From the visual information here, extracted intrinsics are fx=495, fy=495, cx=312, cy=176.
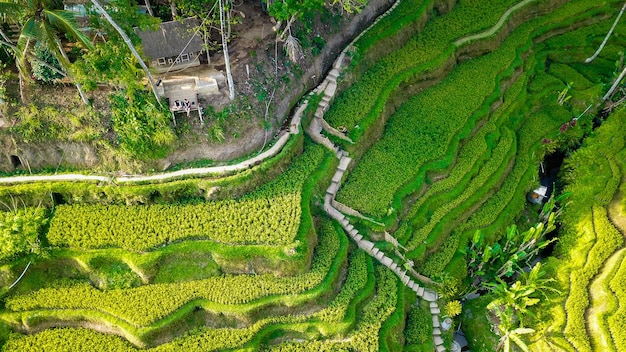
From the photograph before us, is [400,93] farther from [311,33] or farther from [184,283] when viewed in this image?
[184,283]

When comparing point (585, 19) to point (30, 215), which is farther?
point (585, 19)

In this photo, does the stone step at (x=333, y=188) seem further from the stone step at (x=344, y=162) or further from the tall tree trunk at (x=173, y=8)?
the tall tree trunk at (x=173, y=8)

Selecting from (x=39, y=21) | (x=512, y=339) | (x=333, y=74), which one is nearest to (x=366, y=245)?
(x=512, y=339)

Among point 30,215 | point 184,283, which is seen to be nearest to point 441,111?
point 184,283

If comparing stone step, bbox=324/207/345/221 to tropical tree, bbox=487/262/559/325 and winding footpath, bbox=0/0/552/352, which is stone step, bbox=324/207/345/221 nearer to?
winding footpath, bbox=0/0/552/352

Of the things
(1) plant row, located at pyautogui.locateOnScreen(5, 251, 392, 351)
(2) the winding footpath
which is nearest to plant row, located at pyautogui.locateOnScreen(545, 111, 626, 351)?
(2) the winding footpath

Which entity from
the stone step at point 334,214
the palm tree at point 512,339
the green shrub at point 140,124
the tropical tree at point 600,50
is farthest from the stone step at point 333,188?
the tropical tree at point 600,50
